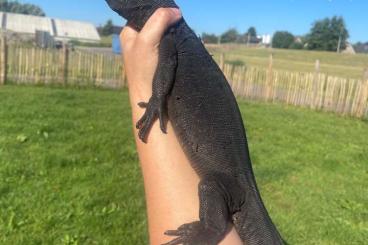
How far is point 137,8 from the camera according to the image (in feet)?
11.4

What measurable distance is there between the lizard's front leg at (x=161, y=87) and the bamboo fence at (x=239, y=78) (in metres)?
17.5

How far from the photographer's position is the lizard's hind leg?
272 centimetres

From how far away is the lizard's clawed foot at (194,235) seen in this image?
2.71 m

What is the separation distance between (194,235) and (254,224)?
0.40m

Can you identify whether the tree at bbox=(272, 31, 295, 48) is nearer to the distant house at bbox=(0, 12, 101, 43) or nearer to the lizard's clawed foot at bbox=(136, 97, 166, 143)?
the distant house at bbox=(0, 12, 101, 43)

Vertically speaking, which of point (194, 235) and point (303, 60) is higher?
point (194, 235)

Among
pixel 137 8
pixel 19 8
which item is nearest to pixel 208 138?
pixel 137 8

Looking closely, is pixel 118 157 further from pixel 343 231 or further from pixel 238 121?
pixel 238 121

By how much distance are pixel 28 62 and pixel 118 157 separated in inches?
477

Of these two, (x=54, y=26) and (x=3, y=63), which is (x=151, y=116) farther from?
(x=54, y=26)

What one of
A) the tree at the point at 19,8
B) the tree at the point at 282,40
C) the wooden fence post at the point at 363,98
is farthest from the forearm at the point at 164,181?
the tree at the point at 19,8

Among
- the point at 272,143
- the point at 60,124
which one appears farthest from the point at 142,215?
the point at 272,143

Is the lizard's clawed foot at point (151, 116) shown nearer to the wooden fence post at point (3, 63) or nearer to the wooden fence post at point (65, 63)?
the wooden fence post at point (3, 63)

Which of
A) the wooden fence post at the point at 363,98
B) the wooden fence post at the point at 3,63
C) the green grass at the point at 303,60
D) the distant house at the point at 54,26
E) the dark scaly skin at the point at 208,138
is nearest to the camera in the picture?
the dark scaly skin at the point at 208,138
